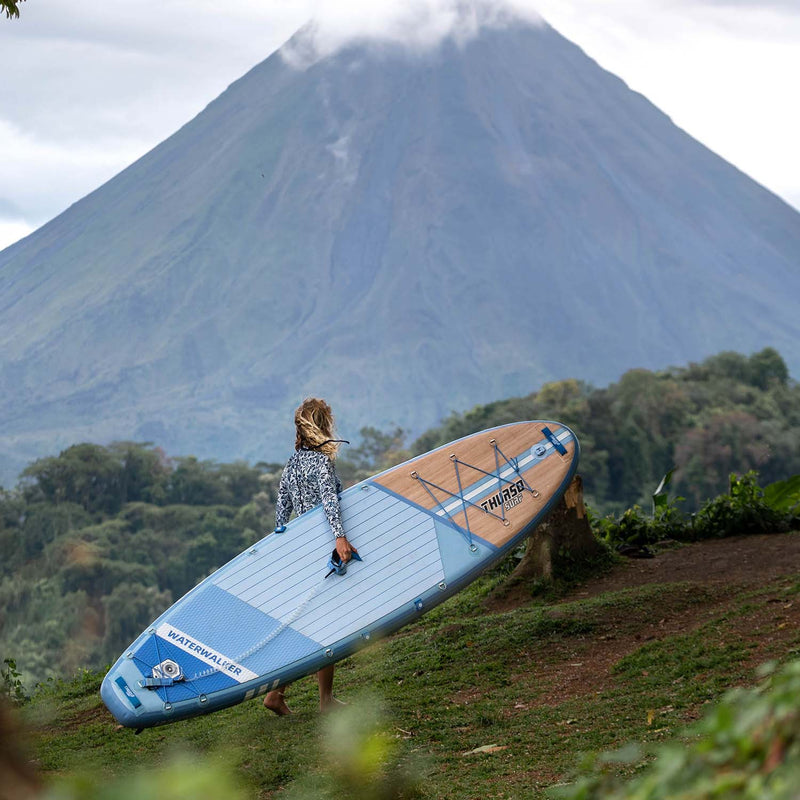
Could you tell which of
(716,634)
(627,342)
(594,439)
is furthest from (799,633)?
(627,342)

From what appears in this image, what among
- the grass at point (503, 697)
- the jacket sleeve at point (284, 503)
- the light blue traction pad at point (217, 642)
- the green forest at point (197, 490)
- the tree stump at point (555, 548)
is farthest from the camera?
the green forest at point (197, 490)

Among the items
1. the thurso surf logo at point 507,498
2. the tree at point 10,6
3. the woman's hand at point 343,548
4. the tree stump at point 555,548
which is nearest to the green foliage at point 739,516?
the tree stump at point 555,548

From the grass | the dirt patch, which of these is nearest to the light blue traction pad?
the grass

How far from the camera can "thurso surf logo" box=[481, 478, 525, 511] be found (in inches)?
239

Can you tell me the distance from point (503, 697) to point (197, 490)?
174 feet

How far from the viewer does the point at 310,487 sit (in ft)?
17.8

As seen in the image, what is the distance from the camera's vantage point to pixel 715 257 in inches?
6531

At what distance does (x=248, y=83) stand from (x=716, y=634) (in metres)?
167

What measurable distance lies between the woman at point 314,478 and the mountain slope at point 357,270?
424 ft

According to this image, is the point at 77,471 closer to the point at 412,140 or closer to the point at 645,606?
the point at 645,606

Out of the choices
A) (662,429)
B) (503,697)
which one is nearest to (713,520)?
(503,697)

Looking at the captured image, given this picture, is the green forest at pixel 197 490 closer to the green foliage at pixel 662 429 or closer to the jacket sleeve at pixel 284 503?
the green foliage at pixel 662 429

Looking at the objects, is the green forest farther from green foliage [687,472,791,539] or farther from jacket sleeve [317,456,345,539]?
jacket sleeve [317,456,345,539]

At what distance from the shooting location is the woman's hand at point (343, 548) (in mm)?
5332
